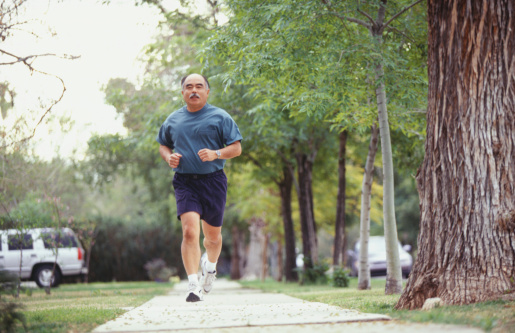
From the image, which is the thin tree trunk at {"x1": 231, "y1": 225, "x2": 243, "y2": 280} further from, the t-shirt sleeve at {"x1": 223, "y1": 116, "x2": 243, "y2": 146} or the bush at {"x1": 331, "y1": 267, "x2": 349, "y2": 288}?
the t-shirt sleeve at {"x1": 223, "y1": 116, "x2": 243, "y2": 146}

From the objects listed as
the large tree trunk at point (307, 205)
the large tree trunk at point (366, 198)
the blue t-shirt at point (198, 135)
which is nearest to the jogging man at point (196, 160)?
the blue t-shirt at point (198, 135)

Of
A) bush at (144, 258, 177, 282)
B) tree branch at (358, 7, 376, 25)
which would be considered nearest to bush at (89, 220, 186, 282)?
bush at (144, 258, 177, 282)

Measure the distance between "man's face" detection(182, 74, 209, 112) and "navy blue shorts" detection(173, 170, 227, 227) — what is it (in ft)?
2.53

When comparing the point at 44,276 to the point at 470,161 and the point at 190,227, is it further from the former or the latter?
the point at 470,161

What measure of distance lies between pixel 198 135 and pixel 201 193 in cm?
63

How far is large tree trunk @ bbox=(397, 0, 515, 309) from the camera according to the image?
195 inches

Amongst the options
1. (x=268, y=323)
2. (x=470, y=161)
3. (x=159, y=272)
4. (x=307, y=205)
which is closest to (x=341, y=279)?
(x=307, y=205)

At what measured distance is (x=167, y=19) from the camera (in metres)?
14.4

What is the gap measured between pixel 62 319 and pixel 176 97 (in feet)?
32.5

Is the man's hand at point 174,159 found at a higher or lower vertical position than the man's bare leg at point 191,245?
higher

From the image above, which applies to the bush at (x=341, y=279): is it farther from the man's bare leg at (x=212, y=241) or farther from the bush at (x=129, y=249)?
the bush at (x=129, y=249)

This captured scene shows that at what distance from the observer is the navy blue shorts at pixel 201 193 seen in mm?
6574

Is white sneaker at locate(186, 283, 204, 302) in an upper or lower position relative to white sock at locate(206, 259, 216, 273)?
lower

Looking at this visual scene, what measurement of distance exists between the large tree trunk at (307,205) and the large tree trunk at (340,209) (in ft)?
2.52
